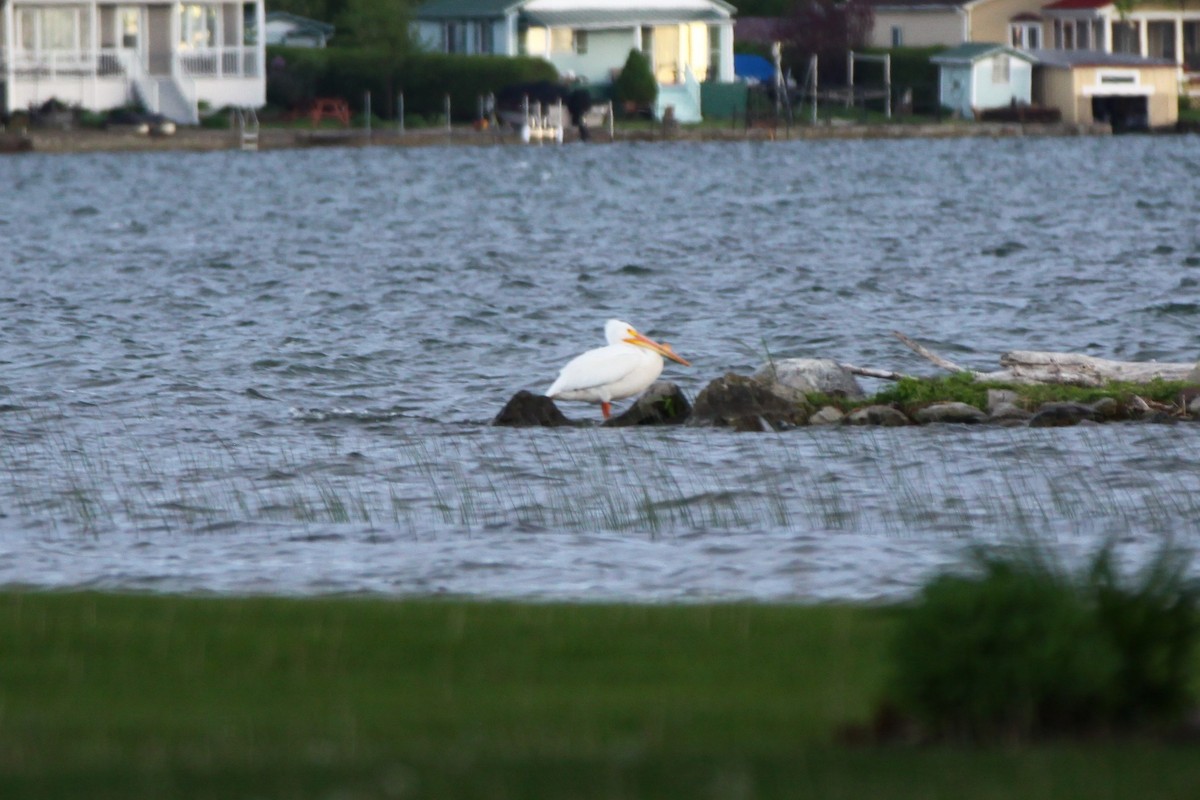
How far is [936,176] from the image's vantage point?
65.1 m

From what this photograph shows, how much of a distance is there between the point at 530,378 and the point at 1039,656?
53.0 ft

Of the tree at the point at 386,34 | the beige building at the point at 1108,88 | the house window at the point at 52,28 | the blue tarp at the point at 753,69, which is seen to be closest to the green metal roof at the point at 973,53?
the beige building at the point at 1108,88

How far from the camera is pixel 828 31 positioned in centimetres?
9825

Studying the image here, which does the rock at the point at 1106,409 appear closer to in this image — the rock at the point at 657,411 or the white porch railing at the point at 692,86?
the rock at the point at 657,411

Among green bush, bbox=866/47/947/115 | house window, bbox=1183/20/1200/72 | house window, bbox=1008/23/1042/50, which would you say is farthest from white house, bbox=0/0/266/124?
house window, bbox=1183/20/1200/72

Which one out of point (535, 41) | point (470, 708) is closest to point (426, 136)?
point (535, 41)

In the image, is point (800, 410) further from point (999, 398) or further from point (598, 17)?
point (598, 17)

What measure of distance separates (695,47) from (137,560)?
8416cm

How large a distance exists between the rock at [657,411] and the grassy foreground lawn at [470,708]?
8288mm

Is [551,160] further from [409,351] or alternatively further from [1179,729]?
[1179,729]

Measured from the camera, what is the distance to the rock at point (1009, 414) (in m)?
16.7

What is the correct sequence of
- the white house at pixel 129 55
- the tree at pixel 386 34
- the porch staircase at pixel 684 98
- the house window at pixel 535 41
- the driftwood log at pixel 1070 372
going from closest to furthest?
the driftwood log at pixel 1070 372
the white house at pixel 129 55
the tree at pixel 386 34
the house window at pixel 535 41
the porch staircase at pixel 684 98

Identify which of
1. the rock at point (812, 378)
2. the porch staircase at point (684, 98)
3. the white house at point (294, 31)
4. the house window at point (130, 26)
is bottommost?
the rock at point (812, 378)

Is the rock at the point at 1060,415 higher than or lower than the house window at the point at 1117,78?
lower
